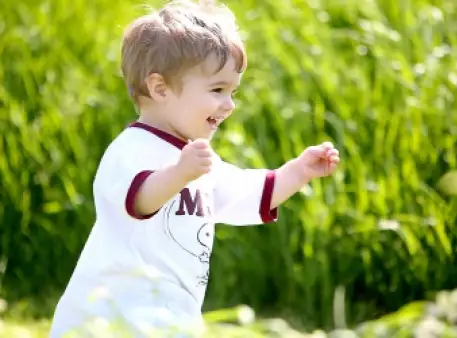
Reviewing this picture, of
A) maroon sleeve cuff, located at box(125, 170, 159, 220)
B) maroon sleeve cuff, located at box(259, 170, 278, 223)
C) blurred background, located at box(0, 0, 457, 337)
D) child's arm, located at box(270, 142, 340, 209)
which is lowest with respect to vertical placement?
blurred background, located at box(0, 0, 457, 337)

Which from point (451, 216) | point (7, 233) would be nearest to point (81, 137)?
point (7, 233)

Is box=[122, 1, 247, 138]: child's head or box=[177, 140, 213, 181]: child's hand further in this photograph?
box=[122, 1, 247, 138]: child's head

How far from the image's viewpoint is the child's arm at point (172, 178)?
2.85 metres

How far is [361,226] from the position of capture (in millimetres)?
4473

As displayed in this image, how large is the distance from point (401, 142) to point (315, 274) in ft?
1.95

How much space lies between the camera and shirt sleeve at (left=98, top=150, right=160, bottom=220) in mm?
2994

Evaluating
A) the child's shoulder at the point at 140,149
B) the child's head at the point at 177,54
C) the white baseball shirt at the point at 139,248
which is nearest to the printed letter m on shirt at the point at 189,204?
the white baseball shirt at the point at 139,248

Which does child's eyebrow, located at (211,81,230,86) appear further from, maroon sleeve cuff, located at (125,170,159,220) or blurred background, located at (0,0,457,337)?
blurred background, located at (0,0,457,337)

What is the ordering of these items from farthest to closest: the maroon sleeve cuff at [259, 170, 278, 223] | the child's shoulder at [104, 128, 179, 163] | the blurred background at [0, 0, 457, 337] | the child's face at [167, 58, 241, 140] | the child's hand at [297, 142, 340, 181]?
the blurred background at [0, 0, 457, 337] → the maroon sleeve cuff at [259, 170, 278, 223] → the child's hand at [297, 142, 340, 181] → the child's face at [167, 58, 241, 140] → the child's shoulder at [104, 128, 179, 163]

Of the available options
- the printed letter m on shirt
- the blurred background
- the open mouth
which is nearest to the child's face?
the open mouth

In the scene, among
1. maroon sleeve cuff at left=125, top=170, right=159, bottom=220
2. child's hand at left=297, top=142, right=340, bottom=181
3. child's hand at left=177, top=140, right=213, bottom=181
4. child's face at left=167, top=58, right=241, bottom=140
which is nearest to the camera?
child's hand at left=177, top=140, right=213, bottom=181

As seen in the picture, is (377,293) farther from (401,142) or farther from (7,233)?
(7,233)

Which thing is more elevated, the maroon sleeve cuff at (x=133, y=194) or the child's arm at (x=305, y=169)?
the maroon sleeve cuff at (x=133, y=194)

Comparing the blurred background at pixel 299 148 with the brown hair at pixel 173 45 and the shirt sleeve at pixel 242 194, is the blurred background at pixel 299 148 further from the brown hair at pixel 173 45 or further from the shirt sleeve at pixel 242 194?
the brown hair at pixel 173 45
